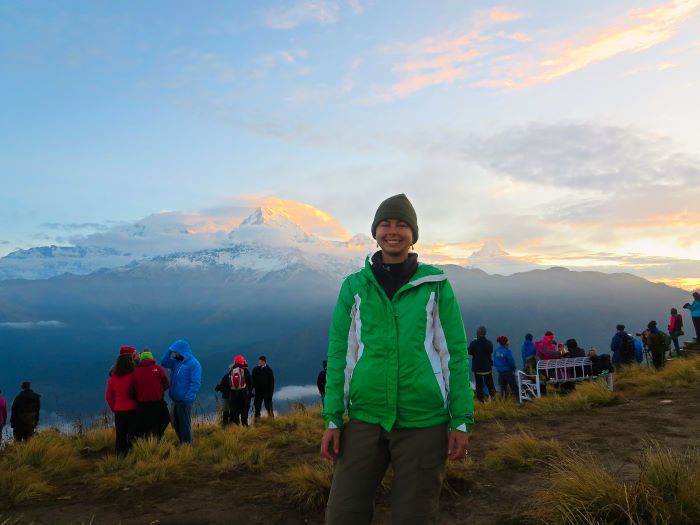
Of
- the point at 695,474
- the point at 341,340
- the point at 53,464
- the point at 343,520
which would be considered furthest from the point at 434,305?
the point at 53,464

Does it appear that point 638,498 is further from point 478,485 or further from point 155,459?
point 155,459

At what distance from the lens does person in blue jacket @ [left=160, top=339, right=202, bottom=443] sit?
306 inches

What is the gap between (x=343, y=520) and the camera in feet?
7.50

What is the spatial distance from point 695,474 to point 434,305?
2617mm

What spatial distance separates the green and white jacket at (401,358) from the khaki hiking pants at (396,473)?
0.27ft

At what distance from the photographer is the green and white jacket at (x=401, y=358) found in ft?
7.76

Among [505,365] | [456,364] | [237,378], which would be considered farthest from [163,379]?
[505,365]

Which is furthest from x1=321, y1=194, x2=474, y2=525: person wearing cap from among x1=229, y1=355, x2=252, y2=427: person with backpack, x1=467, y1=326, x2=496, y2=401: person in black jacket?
x1=467, y1=326, x2=496, y2=401: person in black jacket

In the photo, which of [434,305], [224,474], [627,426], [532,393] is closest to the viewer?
[434,305]

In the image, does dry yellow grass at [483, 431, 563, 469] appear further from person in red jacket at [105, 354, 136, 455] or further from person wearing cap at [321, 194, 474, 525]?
person in red jacket at [105, 354, 136, 455]

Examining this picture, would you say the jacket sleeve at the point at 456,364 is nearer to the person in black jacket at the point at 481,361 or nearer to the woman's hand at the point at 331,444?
the woman's hand at the point at 331,444

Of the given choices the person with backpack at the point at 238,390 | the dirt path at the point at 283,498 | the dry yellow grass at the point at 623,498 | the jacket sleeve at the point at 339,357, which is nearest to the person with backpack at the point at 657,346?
the dirt path at the point at 283,498

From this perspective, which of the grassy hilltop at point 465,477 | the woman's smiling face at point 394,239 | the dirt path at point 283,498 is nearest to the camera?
the woman's smiling face at point 394,239

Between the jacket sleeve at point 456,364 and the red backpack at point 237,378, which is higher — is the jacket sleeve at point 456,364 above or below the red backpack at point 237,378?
above
